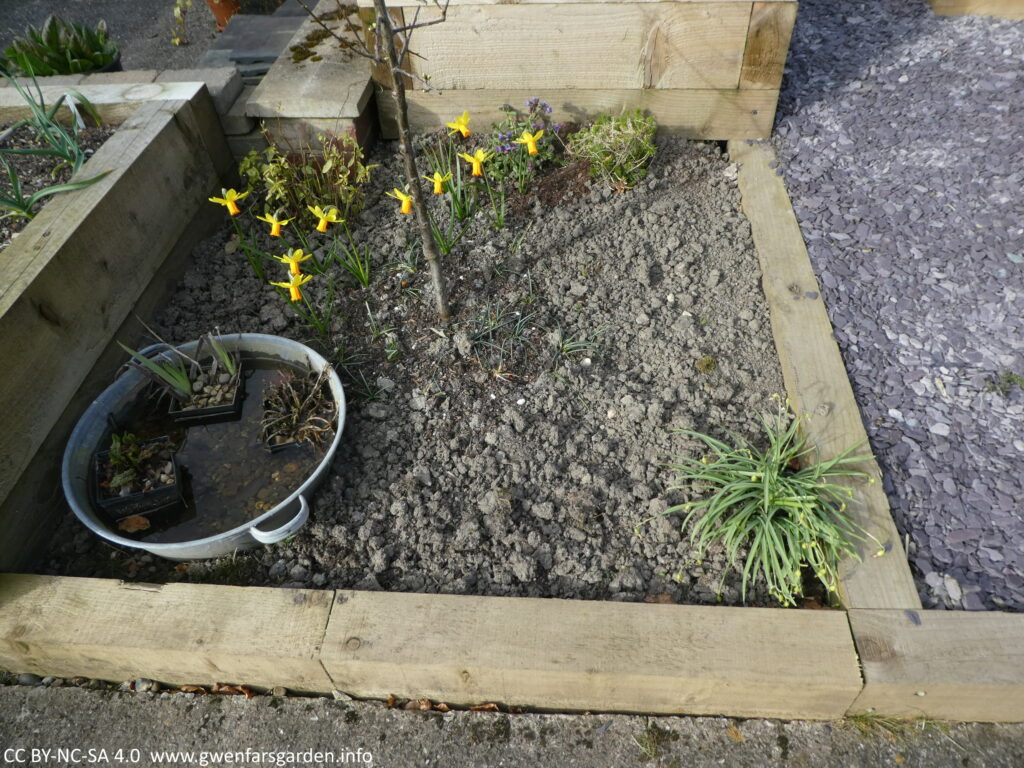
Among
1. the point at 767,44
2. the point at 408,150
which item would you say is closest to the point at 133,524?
the point at 408,150

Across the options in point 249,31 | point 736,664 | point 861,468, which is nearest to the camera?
point 736,664

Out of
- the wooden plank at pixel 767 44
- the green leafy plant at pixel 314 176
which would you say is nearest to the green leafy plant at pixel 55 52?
the green leafy plant at pixel 314 176

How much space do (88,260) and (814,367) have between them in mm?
2590

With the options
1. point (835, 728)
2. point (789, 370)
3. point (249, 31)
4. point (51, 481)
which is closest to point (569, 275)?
point (789, 370)

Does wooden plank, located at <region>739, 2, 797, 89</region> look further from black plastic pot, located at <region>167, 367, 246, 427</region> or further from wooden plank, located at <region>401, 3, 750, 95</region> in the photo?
black plastic pot, located at <region>167, 367, 246, 427</region>

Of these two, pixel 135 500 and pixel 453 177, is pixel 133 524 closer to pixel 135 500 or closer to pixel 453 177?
pixel 135 500

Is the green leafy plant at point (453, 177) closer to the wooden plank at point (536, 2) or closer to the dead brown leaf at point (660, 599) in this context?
the wooden plank at point (536, 2)

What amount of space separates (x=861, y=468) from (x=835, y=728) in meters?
0.75

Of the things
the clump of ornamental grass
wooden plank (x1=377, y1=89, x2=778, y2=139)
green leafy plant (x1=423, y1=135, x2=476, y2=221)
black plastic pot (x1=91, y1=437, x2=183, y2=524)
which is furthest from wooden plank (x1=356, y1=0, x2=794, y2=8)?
black plastic pot (x1=91, y1=437, x2=183, y2=524)

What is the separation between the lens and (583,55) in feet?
10.3

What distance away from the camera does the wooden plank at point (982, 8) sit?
387 centimetres

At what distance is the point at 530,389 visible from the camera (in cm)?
240

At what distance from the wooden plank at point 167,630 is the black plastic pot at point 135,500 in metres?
0.25

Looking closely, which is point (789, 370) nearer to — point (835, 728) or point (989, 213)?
point (835, 728)
